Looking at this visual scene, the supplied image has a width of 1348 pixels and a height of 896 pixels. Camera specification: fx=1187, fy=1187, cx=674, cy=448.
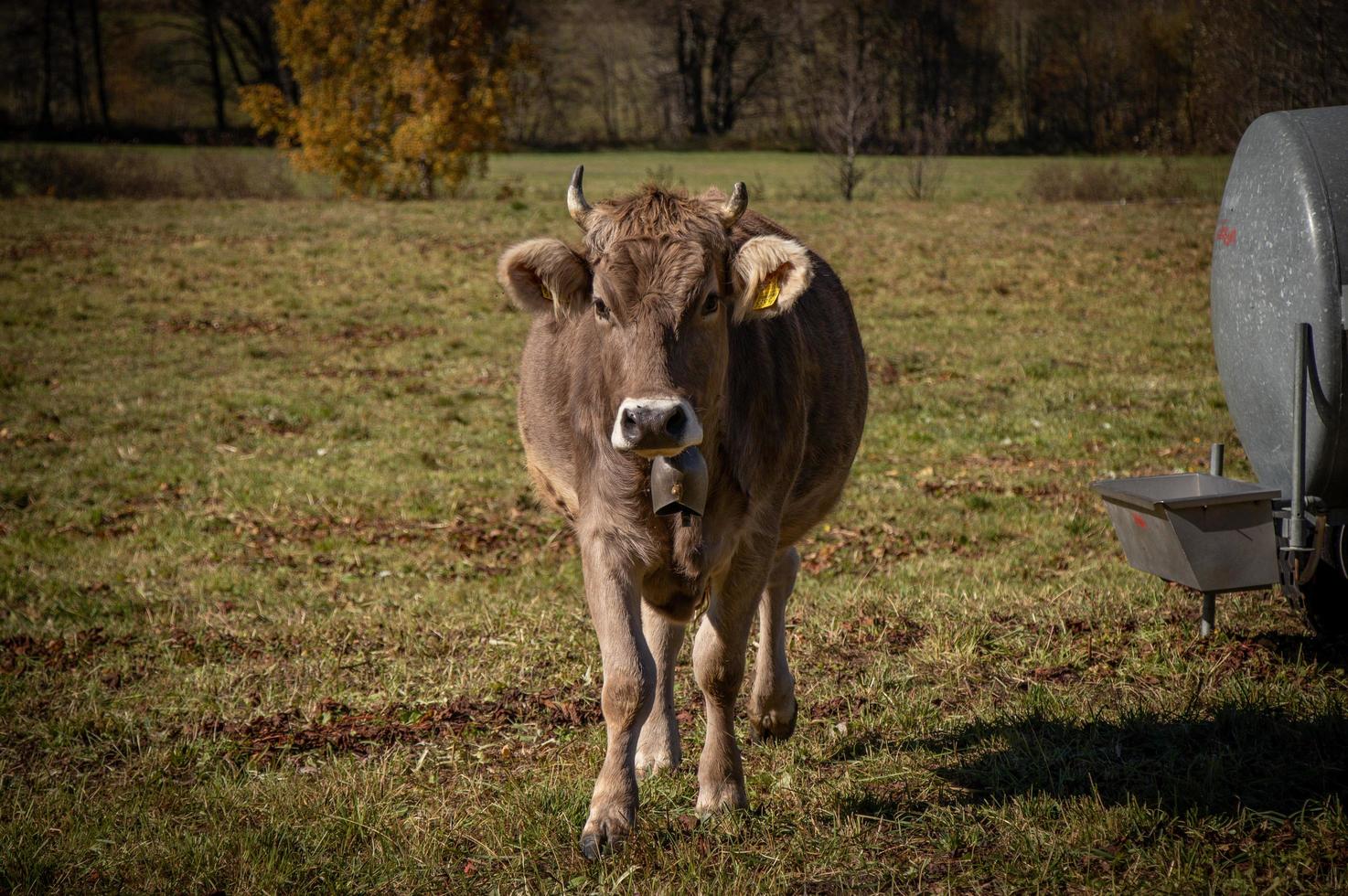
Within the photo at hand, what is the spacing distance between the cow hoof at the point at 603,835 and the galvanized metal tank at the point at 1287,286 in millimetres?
3507

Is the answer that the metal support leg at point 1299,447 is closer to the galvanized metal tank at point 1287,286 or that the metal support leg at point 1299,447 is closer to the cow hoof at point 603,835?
the galvanized metal tank at point 1287,286

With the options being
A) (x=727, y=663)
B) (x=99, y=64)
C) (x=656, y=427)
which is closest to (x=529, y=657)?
(x=727, y=663)

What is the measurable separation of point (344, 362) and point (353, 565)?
762 centimetres

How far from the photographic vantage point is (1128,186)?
3080 cm

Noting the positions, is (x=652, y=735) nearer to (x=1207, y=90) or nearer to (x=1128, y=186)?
(x=1128, y=186)

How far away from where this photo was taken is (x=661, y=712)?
523 cm

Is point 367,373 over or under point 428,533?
over

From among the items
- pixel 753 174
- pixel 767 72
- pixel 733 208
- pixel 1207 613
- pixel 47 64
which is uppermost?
pixel 47 64

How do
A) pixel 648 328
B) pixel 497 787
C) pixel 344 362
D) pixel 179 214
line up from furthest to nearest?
pixel 179 214
pixel 344 362
pixel 497 787
pixel 648 328

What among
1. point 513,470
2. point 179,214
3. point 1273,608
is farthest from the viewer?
point 179,214

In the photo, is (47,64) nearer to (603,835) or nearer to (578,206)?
(578,206)

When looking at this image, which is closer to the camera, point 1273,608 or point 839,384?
point 839,384

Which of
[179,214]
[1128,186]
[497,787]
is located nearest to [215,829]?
[497,787]

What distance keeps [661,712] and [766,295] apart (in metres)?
1.92
